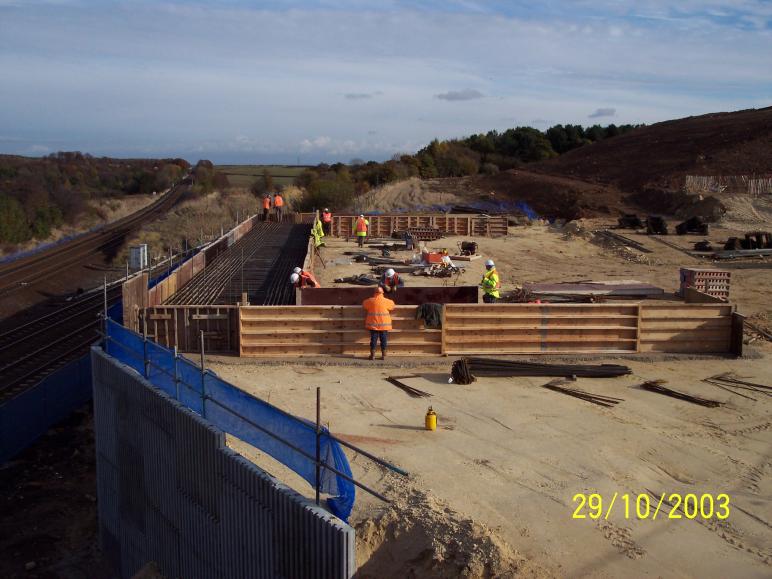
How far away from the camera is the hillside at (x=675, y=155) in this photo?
216 ft

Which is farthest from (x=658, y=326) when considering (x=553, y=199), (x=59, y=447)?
(x=553, y=199)

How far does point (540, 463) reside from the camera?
10211mm

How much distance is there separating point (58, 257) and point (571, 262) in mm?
29042

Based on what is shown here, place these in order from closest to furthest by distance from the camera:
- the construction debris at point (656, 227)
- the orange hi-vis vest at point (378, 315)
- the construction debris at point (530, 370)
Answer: the construction debris at point (530, 370) < the orange hi-vis vest at point (378, 315) < the construction debris at point (656, 227)

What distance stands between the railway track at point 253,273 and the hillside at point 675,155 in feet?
125

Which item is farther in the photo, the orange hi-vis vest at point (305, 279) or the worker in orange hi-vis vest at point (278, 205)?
the worker in orange hi-vis vest at point (278, 205)

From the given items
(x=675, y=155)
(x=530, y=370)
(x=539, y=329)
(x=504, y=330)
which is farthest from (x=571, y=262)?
(x=675, y=155)

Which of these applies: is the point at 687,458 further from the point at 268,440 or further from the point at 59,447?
the point at 59,447

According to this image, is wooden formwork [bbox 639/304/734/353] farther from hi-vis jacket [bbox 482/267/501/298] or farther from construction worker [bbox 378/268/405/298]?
construction worker [bbox 378/268/405/298]

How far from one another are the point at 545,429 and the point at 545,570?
4353 mm

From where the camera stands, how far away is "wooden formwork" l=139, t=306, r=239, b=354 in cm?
1543

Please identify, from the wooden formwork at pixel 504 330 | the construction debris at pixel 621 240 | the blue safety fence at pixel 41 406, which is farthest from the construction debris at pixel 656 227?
the blue safety fence at pixel 41 406

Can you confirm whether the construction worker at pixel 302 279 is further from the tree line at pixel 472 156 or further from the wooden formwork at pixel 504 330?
the tree line at pixel 472 156

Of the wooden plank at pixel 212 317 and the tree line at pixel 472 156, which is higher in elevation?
the tree line at pixel 472 156
